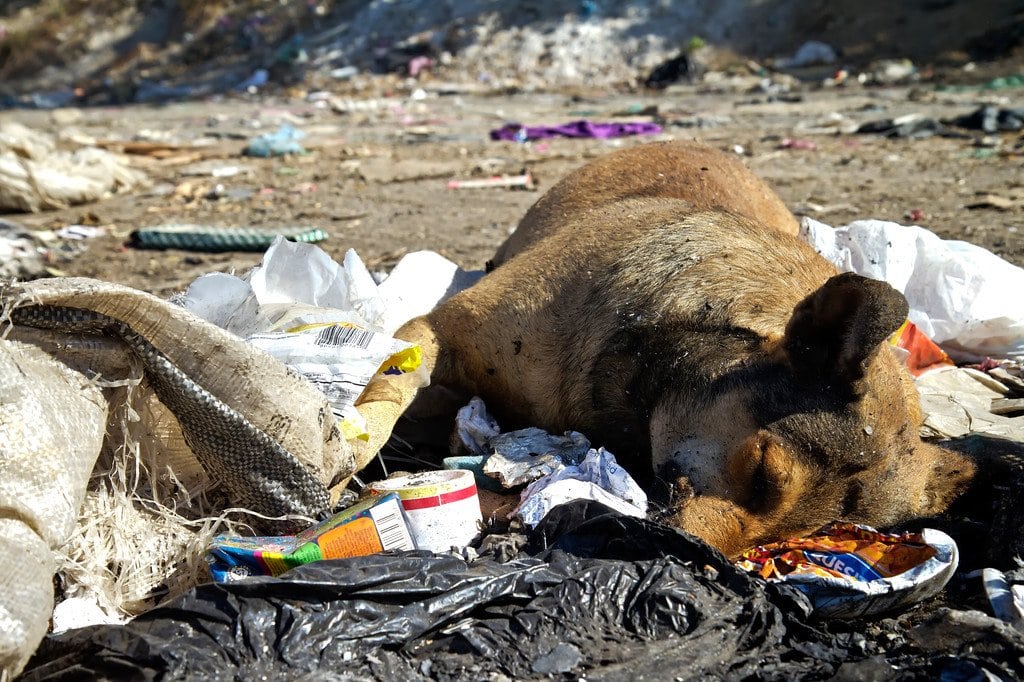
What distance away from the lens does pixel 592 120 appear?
1409 cm

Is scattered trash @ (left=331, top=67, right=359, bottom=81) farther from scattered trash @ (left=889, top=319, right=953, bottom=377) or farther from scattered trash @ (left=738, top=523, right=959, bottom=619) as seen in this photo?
scattered trash @ (left=738, top=523, right=959, bottom=619)

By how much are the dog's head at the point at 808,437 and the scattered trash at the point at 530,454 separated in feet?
1.63

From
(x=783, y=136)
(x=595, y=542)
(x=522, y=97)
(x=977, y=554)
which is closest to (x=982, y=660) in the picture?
(x=977, y=554)

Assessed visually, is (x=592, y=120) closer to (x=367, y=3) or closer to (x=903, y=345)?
(x=903, y=345)

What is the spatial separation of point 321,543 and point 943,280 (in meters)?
3.69

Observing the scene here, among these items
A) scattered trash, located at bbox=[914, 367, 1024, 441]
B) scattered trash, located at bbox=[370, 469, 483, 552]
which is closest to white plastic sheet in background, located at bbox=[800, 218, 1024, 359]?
scattered trash, located at bbox=[914, 367, 1024, 441]

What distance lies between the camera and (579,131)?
40.7 feet

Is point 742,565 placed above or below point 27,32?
below

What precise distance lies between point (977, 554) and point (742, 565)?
0.89 meters

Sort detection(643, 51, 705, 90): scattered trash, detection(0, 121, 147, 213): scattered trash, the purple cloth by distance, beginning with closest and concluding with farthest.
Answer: detection(0, 121, 147, 213): scattered trash < the purple cloth < detection(643, 51, 705, 90): scattered trash

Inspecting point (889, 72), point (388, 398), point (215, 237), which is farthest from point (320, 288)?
point (889, 72)

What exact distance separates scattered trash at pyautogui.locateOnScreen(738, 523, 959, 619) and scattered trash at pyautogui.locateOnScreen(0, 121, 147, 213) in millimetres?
8084

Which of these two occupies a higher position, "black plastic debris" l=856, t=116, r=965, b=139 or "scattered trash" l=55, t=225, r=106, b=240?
"scattered trash" l=55, t=225, r=106, b=240

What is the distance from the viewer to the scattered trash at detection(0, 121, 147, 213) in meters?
8.74
